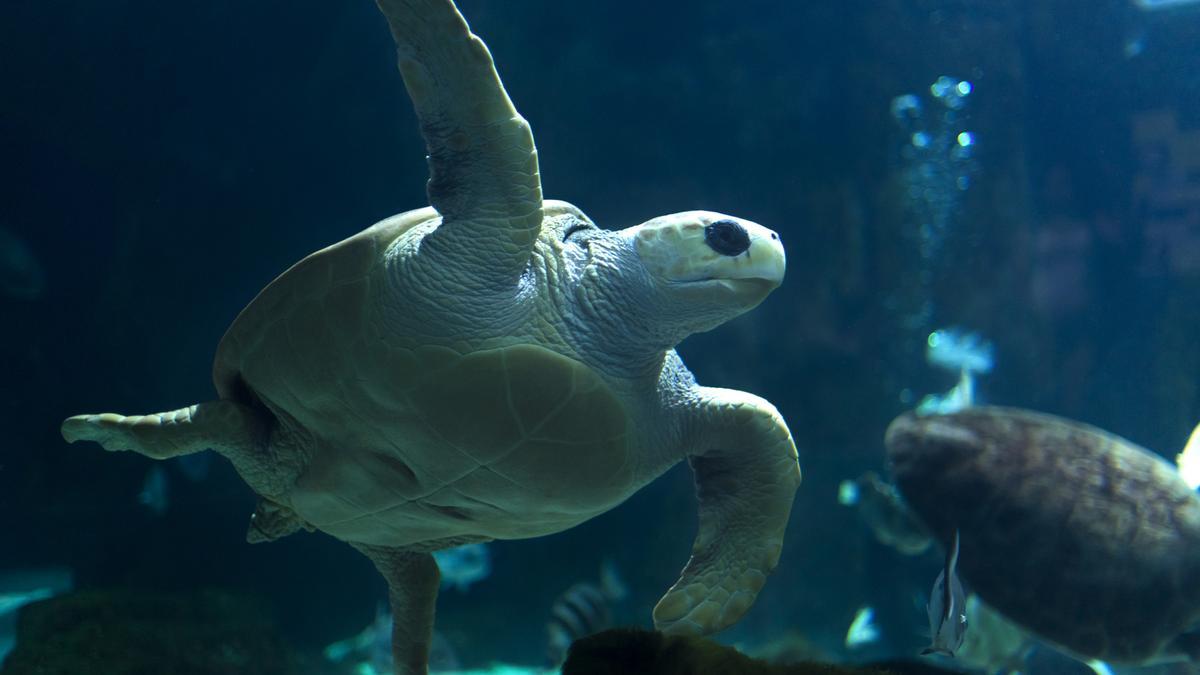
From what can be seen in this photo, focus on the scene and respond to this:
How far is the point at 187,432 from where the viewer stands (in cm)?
280

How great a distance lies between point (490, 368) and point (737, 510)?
123cm

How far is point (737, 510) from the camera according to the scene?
2742mm

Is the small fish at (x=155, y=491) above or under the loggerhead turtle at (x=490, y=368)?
under

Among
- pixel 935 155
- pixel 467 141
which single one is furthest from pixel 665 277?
pixel 935 155

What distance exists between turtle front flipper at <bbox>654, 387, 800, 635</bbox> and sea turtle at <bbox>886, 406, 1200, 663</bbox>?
1.72 metres

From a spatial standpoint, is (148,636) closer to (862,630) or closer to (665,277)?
(665,277)

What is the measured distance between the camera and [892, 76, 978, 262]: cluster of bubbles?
1020 centimetres

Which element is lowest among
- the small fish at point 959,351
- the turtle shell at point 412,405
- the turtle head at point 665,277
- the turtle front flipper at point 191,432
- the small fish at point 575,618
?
the small fish at point 575,618

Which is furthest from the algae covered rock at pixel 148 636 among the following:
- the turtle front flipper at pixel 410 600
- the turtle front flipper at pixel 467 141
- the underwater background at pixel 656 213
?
the turtle front flipper at pixel 467 141

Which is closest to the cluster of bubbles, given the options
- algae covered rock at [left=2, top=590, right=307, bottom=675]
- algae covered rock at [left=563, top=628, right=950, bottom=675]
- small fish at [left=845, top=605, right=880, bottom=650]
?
small fish at [left=845, top=605, right=880, bottom=650]

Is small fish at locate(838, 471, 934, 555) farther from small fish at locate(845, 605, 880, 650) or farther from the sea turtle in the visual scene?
small fish at locate(845, 605, 880, 650)

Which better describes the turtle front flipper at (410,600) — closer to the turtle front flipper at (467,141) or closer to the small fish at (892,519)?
the turtle front flipper at (467,141)

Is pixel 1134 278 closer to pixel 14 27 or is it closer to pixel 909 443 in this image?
pixel 909 443

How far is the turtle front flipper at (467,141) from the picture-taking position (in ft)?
6.38
